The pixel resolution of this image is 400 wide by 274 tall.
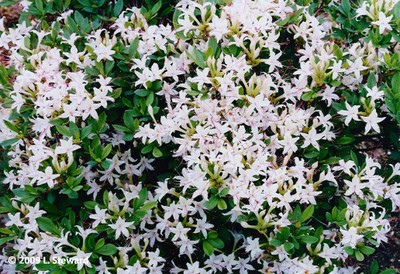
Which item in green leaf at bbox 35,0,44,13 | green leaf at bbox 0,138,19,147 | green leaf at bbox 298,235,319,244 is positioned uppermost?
green leaf at bbox 35,0,44,13

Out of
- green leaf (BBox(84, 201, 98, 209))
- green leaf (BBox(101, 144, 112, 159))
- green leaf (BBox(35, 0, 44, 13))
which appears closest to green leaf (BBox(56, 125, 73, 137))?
green leaf (BBox(101, 144, 112, 159))

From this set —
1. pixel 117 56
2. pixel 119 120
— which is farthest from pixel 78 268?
pixel 117 56

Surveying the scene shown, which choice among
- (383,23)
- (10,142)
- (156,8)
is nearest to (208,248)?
(10,142)

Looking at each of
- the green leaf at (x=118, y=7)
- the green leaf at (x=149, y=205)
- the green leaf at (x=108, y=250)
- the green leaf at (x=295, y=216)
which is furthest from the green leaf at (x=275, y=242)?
the green leaf at (x=118, y=7)

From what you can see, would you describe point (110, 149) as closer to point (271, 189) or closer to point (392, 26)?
point (271, 189)

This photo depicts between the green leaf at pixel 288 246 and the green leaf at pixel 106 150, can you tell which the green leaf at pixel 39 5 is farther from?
the green leaf at pixel 288 246

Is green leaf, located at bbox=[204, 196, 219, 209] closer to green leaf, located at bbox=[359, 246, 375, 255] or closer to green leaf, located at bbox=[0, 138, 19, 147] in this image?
green leaf, located at bbox=[359, 246, 375, 255]

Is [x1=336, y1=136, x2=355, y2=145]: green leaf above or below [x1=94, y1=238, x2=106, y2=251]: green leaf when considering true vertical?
above
